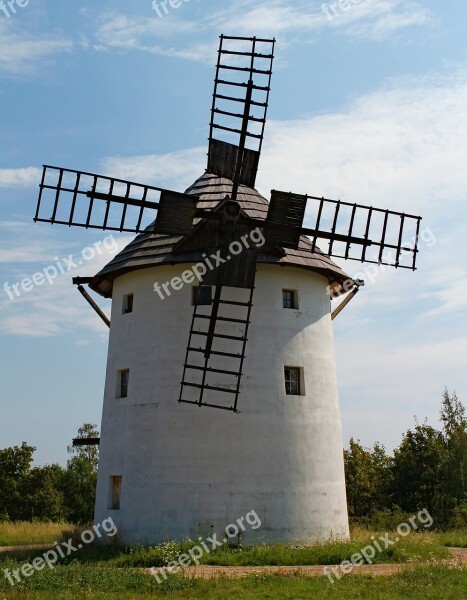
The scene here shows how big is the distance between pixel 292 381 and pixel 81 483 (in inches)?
1272

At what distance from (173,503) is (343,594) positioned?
19.6 ft

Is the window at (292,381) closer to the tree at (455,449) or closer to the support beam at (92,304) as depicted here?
the support beam at (92,304)

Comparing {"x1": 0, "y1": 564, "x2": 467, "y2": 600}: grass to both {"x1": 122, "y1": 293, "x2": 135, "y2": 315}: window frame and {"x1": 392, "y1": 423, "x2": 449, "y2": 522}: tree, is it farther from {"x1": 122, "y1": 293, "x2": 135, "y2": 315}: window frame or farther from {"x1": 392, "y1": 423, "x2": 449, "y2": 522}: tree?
{"x1": 392, "y1": 423, "x2": 449, "y2": 522}: tree

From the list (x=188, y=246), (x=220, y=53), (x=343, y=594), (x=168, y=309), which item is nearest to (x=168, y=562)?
(x=343, y=594)

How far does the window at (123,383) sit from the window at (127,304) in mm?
1494

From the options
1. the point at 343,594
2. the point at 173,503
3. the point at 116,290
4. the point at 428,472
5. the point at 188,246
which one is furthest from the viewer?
the point at 428,472

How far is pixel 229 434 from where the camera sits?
1664 centimetres

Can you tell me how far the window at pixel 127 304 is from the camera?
61.5 ft

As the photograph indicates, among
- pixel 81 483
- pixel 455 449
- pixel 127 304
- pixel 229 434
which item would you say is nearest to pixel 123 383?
pixel 127 304

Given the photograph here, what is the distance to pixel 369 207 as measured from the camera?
58.1ft

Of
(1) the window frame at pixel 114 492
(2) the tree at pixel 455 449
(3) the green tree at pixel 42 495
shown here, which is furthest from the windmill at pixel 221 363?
(3) the green tree at pixel 42 495

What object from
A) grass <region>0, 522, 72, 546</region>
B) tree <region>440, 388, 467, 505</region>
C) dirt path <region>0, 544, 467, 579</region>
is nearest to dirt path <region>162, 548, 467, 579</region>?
dirt path <region>0, 544, 467, 579</region>

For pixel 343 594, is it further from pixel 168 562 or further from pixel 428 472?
pixel 428 472

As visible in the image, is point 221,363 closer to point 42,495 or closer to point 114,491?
point 114,491
